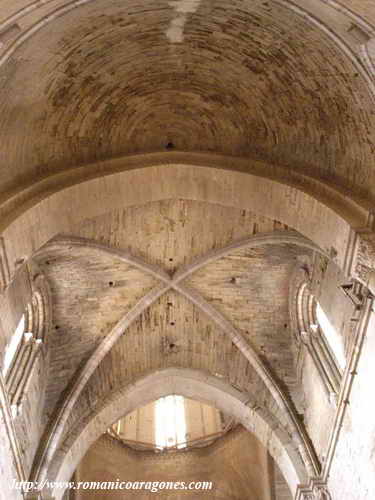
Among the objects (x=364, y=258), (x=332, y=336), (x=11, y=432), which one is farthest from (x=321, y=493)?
(x=11, y=432)

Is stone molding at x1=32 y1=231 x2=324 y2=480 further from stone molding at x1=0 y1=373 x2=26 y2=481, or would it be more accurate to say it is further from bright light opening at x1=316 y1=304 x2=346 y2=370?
bright light opening at x1=316 y1=304 x2=346 y2=370

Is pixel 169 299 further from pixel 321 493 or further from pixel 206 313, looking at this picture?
pixel 321 493

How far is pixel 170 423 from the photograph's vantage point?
17828 millimetres

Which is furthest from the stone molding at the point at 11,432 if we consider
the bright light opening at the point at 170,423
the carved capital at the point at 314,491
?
the bright light opening at the point at 170,423

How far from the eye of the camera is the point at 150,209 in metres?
9.70

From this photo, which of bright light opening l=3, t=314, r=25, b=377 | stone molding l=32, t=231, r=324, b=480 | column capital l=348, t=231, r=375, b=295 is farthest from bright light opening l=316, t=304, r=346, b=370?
bright light opening l=3, t=314, r=25, b=377

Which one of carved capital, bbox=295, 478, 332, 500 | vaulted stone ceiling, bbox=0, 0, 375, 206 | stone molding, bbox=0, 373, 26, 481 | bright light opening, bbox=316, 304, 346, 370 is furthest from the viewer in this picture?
carved capital, bbox=295, 478, 332, 500

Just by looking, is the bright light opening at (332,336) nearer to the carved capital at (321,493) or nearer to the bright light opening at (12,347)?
the carved capital at (321,493)

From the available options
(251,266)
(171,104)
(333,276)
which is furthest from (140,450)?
(171,104)

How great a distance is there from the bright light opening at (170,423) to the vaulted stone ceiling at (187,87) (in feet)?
35.1

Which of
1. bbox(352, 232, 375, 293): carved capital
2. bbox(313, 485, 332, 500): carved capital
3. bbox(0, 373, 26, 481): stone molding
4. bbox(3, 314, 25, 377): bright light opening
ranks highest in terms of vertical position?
bbox(3, 314, 25, 377): bright light opening

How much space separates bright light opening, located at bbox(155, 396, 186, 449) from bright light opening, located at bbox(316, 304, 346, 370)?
7.79m

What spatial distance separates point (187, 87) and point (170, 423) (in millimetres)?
12462

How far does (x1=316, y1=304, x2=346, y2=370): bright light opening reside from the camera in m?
8.72
